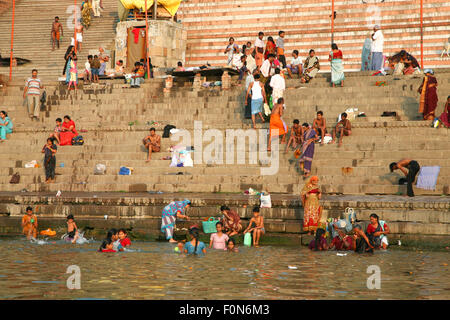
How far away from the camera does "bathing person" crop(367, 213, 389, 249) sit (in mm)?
10766

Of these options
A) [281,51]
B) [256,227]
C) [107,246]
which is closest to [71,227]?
[107,246]

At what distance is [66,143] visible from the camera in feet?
55.1

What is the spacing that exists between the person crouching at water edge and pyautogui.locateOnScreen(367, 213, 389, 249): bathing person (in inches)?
132

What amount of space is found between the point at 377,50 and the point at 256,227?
910 cm

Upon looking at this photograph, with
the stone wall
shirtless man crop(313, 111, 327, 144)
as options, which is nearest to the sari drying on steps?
shirtless man crop(313, 111, 327, 144)

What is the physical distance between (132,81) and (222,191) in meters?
6.58

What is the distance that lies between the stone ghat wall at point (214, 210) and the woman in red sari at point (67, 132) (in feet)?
10.6

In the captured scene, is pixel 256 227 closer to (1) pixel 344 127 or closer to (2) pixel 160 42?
(1) pixel 344 127

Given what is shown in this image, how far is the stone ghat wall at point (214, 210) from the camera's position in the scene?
11172 mm

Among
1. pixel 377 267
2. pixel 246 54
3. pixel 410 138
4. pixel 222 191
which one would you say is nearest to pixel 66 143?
pixel 222 191

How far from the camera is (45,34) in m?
26.1

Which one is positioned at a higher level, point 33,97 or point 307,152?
point 33,97

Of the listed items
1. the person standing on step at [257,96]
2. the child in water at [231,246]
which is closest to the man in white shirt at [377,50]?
the person standing on step at [257,96]

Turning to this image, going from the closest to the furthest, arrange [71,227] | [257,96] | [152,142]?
1. [71,227]
2. [152,142]
3. [257,96]
